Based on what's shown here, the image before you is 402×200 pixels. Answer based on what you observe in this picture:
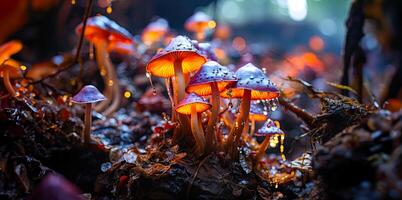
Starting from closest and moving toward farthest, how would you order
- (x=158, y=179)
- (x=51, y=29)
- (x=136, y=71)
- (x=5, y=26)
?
(x=158, y=179), (x=136, y=71), (x=5, y=26), (x=51, y=29)

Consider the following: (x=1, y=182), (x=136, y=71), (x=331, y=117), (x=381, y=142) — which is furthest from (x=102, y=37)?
(x=381, y=142)

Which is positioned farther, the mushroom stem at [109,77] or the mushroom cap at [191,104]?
the mushroom stem at [109,77]

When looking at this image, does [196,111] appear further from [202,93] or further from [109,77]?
[109,77]

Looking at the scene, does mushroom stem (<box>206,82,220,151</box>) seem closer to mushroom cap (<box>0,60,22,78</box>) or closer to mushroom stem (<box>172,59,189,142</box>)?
mushroom stem (<box>172,59,189,142</box>)

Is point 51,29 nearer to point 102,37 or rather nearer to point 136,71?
point 136,71

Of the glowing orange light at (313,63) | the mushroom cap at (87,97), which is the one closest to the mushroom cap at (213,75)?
the mushroom cap at (87,97)

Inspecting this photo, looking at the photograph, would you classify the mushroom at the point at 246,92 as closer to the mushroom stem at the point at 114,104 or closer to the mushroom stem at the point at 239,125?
the mushroom stem at the point at 239,125

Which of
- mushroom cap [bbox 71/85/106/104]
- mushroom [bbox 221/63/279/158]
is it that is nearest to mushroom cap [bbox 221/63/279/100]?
mushroom [bbox 221/63/279/158]
